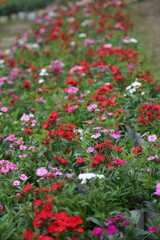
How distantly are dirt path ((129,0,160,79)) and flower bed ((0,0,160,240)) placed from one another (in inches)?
41.3

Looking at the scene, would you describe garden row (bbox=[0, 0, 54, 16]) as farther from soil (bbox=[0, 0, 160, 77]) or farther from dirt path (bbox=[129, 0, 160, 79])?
dirt path (bbox=[129, 0, 160, 79])

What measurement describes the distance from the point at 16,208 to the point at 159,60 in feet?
14.3

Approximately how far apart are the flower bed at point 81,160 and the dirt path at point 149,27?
1.05m

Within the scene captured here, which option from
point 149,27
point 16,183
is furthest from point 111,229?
point 149,27

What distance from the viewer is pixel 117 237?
2.27 meters

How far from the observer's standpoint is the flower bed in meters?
2.30

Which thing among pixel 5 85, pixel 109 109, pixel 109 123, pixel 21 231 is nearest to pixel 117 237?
pixel 21 231

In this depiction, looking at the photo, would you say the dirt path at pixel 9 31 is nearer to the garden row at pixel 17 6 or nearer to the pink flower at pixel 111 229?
the garden row at pixel 17 6

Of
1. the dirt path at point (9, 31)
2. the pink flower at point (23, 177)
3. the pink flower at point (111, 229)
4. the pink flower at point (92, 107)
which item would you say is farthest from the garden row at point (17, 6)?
the pink flower at point (111, 229)

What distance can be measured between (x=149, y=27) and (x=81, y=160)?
689 cm

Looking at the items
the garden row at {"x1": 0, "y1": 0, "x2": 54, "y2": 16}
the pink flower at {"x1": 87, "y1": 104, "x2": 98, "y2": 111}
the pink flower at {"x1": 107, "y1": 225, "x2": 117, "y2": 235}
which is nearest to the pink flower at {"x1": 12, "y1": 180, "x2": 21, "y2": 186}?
the pink flower at {"x1": 107, "y1": 225, "x2": 117, "y2": 235}

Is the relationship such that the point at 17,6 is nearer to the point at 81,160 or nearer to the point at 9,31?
the point at 9,31

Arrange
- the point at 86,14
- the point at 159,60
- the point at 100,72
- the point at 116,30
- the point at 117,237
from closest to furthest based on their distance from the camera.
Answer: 1. the point at 117,237
2. the point at 100,72
3. the point at 159,60
4. the point at 116,30
5. the point at 86,14

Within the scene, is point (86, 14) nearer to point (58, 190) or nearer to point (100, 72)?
point (100, 72)
